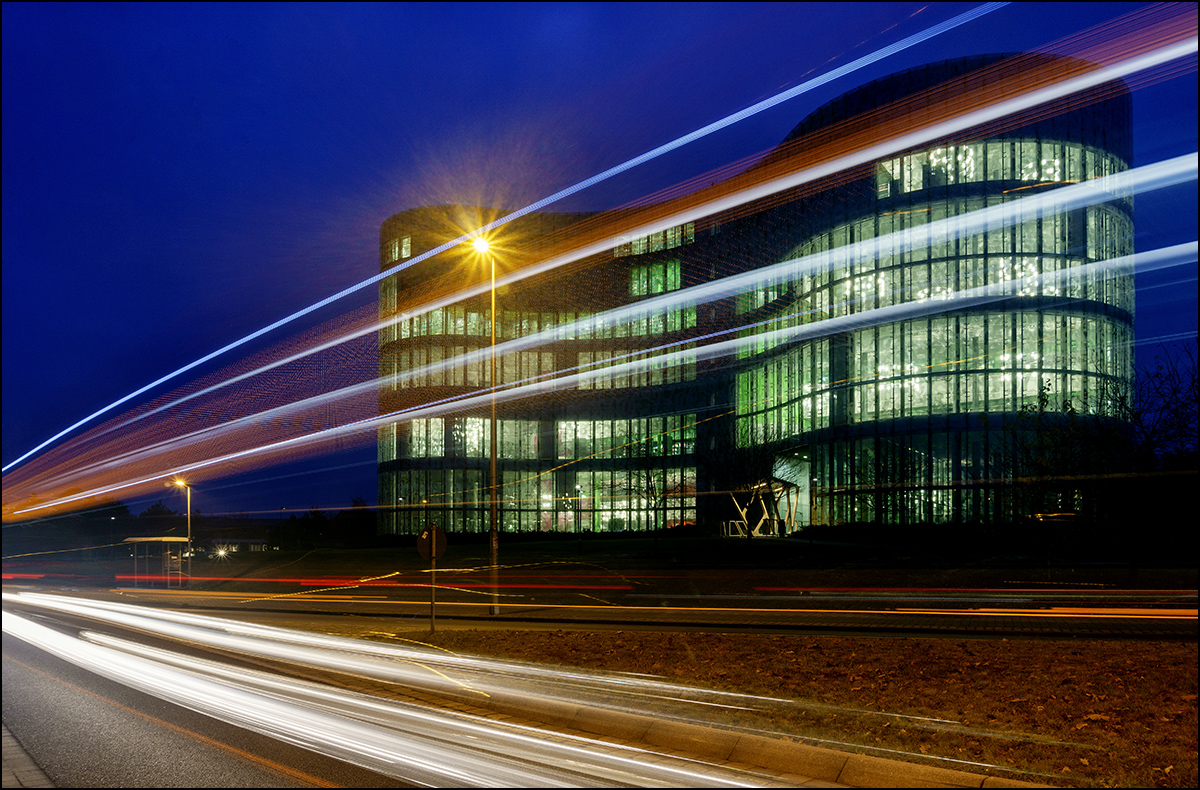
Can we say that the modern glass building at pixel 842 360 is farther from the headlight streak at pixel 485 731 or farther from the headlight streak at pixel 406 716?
the headlight streak at pixel 406 716

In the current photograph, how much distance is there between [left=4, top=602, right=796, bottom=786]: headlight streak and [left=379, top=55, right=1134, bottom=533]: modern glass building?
3007 cm

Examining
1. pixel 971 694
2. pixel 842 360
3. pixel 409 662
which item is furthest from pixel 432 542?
pixel 842 360

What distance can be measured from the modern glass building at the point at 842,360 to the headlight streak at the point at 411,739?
30.1m

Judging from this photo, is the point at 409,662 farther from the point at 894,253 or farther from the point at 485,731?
the point at 894,253

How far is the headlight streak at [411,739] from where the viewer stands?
7.43 meters

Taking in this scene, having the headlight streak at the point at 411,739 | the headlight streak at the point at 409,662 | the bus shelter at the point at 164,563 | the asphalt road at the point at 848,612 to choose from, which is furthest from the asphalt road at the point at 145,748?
the bus shelter at the point at 164,563

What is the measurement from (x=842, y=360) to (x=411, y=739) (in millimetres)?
50803

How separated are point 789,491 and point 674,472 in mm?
19878

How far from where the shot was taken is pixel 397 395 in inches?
3059

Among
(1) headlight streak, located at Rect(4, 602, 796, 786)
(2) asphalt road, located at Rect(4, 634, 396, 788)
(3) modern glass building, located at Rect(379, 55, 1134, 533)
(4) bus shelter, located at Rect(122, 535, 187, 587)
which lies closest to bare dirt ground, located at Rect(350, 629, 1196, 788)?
(1) headlight streak, located at Rect(4, 602, 796, 786)

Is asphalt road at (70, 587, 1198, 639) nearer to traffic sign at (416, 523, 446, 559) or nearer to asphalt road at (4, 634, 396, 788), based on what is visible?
traffic sign at (416, 523, 446, 559)

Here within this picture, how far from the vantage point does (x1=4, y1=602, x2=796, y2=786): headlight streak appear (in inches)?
293

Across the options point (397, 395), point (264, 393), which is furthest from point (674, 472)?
point (264, 393)

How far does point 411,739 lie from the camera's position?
8.85m
